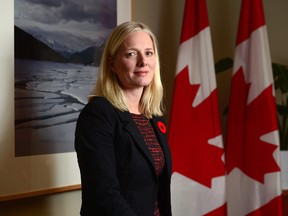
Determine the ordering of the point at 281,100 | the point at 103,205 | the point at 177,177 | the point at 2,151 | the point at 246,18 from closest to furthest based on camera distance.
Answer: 1. the point at 103,205
2. the point at 2,151
3. the point at 177,177
4. the point at 246,18
5. the point at 281,100

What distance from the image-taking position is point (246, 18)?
2066mm

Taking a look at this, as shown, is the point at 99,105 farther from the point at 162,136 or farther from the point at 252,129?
the point at 252,129

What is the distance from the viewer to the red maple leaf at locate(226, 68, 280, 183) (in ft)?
6.33

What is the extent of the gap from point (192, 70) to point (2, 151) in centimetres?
106

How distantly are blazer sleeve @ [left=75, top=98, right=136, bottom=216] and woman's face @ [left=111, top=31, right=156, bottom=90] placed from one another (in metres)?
0.19

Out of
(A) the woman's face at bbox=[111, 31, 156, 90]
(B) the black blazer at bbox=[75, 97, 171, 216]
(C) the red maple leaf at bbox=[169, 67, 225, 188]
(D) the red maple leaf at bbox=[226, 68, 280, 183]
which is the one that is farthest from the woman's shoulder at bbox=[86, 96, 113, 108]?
(D) the red maple leaf at bbox=[226, 68, 280, 183]

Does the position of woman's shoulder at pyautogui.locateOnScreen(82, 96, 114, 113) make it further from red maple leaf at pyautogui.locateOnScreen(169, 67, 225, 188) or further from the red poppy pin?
red maple leaf at pyautogui.locateOnScreen(169, 67, 225, 188)

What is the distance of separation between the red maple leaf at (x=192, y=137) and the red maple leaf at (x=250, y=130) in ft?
0.37

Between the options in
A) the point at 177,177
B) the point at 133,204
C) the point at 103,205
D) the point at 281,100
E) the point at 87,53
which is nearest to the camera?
the point at 103,205

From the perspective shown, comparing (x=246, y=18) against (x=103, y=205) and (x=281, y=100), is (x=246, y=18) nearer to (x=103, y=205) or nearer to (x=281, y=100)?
(x=281, y=100)

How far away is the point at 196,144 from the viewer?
195 cm

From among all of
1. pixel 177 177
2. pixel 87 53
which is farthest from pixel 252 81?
pixel 87 53

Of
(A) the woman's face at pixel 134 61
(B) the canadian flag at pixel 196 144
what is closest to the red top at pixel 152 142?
(A) the woman's face at pixel 134 61

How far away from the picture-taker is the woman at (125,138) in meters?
1.06
